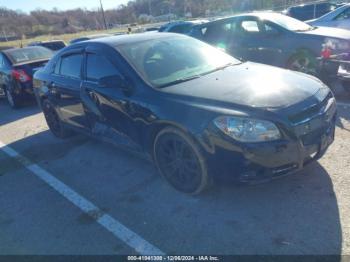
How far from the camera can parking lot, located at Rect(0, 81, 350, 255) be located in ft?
9.52

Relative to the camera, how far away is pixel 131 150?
416 cm

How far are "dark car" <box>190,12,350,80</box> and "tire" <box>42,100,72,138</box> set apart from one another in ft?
13.5

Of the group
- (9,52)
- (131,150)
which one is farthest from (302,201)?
(9,52)

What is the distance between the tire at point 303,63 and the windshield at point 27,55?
636 centimetres

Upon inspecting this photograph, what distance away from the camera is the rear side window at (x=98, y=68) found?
4182 mm

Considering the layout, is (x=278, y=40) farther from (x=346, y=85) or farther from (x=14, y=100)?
(x=14, y=100)

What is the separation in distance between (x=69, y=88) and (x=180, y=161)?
2332mm

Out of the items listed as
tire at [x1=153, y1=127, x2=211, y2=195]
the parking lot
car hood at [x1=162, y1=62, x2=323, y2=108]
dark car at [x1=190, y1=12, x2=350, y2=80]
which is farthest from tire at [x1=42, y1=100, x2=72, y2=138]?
dark car at [x1=190, y1=12, x2=350, y2=80]

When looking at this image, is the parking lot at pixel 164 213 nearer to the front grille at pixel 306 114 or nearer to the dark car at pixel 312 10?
the front grille at pixel 306 114

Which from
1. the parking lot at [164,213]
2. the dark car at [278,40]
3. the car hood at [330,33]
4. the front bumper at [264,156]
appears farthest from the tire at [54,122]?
the car hood at [330,33]

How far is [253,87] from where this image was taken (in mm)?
3498

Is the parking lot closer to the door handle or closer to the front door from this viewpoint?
the front door

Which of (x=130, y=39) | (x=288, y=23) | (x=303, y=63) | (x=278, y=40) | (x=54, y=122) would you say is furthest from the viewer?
(x=288, y=23)

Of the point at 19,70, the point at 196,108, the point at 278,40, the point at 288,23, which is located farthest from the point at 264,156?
the point at 19,70
